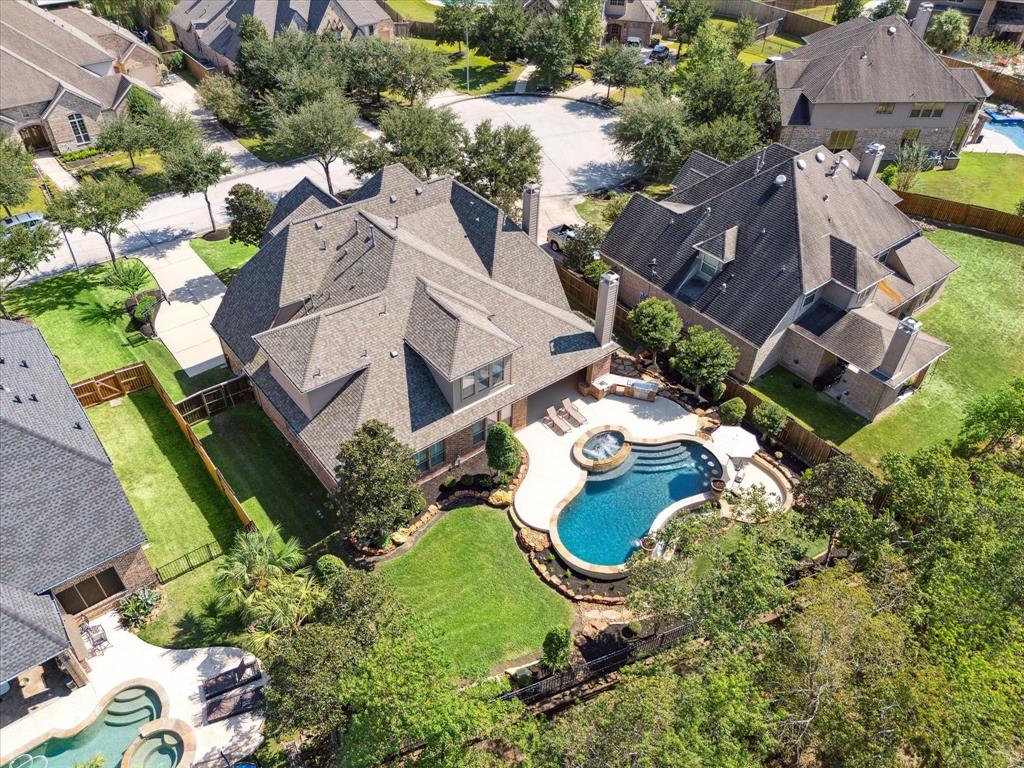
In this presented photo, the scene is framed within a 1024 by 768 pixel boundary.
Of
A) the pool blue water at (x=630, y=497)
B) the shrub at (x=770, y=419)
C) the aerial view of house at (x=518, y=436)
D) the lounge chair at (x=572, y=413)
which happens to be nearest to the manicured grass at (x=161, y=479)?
the aerial view of house at (x=518, y=436)

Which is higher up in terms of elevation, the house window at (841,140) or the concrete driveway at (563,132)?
the house window at (841,140)

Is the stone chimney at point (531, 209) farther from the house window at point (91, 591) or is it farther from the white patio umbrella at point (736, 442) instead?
the house window at point (91, 591)

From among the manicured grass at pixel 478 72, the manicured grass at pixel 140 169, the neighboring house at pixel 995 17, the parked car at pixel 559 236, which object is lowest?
the parked car at pixel 559 236

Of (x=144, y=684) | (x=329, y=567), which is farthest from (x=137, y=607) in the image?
(x=329, y=567)

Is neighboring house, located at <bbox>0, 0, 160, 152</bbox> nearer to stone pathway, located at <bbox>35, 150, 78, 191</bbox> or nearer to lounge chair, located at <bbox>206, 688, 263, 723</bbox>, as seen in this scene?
stone pathway, located at <bbox>35, 150, 78, 191</bbox>

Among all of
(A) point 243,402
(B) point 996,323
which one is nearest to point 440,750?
(A) point 243,402

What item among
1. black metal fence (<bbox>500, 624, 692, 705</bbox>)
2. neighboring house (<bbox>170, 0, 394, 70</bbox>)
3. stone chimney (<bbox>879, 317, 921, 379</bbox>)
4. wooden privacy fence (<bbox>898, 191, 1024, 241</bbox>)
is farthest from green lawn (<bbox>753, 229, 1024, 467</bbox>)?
neighboring house (<bbox>170, 0, 394, 70</bbox>)
